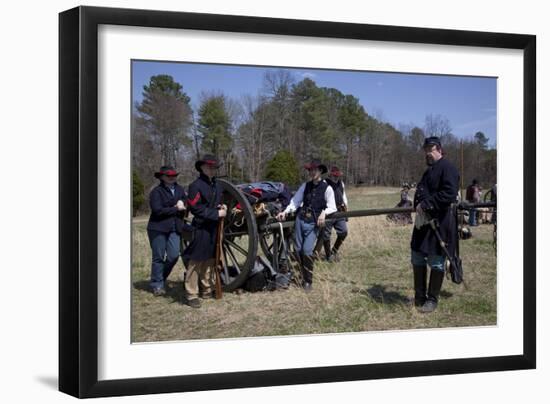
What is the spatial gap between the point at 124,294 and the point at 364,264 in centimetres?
245

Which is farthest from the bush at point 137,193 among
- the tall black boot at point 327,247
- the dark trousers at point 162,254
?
the tall black boot at point 327,247

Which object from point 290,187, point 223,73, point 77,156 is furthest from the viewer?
point 290,187

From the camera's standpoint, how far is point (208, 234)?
7355 millimetres

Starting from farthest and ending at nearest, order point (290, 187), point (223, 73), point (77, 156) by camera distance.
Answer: point (290, 187)
point (223, 73)
point (77, 156)

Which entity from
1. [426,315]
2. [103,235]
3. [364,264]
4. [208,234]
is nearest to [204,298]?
[208,234]

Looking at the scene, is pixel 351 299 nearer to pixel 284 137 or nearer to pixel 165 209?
pixel 284 137

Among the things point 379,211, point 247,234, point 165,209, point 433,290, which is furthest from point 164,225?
point 433,290

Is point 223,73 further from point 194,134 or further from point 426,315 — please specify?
point 426,315

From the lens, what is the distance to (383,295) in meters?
7.66

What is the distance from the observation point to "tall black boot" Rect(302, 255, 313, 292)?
7.50 meters

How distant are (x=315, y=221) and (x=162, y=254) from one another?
173 cm

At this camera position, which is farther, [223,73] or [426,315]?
[426,315]

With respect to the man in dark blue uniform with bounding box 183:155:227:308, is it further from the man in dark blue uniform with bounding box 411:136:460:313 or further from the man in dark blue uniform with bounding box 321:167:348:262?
the man in dark blue uniform with bounding box 411:136:460:313

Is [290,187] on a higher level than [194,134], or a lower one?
lower
